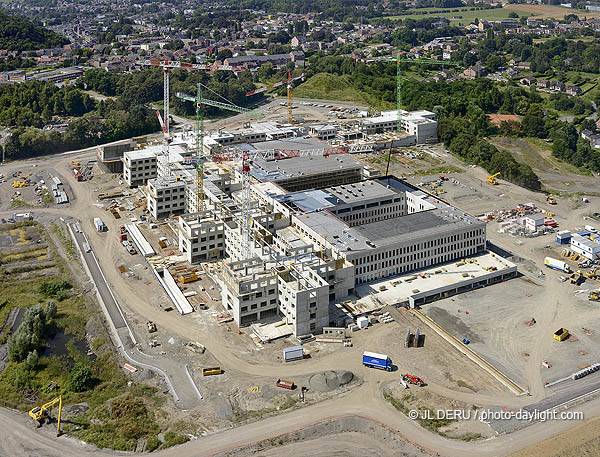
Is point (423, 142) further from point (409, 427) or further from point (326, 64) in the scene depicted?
point (409, 427)

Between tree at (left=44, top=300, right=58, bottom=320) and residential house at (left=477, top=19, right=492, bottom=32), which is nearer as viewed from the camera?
tree at (left=44, top=300, right=58, bottom=320)

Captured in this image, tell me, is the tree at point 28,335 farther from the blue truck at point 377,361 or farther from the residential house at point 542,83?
the residential house at point 542,83

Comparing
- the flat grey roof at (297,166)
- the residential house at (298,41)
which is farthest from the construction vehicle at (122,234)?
the residential house at (298,41)

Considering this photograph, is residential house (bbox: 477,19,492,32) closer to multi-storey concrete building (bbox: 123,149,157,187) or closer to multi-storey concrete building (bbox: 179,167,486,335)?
multi-storey concrete building (bbox: 179,167,486,335)

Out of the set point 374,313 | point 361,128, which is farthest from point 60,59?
point 374,313

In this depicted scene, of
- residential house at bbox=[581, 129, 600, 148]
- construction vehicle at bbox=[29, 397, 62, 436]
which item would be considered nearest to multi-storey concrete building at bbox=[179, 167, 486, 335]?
construction vehicle at bbox=[29, 397, 62, 436]

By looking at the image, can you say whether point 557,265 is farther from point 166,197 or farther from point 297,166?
point 166,197

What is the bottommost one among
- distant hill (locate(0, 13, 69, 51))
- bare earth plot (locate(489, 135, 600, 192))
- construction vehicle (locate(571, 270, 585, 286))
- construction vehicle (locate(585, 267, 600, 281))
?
bare earth plot (locate(489, 135, 600, 192))
